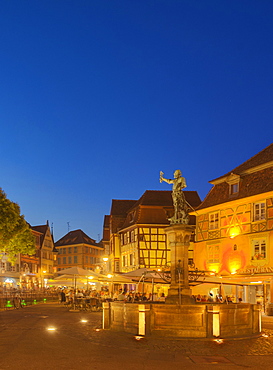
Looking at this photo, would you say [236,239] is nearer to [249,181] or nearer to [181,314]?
[249,181]

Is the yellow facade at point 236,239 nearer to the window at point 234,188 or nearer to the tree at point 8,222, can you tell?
the window at point 234,188

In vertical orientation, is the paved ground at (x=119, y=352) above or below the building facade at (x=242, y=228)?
below

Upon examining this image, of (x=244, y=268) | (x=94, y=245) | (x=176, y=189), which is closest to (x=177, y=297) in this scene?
(x=176, y=189)

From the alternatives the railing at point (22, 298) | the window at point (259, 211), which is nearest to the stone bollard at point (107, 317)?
the railing at point (22, 298)

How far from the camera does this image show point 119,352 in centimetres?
1327

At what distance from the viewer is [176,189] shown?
20.1m

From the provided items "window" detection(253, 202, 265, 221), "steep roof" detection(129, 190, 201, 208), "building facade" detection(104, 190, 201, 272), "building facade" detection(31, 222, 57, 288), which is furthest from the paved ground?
"building facade" detection(31, 222, 57, 288)

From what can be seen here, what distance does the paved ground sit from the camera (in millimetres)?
11445

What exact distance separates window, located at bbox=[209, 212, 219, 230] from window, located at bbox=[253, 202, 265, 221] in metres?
4.70

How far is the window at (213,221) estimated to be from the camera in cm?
4000

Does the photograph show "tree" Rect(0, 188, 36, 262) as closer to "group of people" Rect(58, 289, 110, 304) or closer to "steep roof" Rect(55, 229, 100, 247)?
"group of people" Rect(58, 289, 110, 304)

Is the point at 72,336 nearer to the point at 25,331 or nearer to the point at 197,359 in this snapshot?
the point at 25,331

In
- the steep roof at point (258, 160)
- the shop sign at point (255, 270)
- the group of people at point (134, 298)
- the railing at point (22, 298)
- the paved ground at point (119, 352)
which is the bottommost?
the railing at point (22, 298)

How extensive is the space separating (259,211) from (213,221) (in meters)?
5.74
